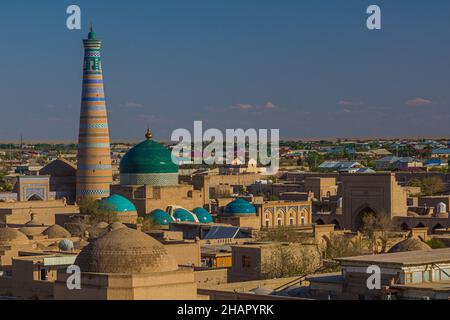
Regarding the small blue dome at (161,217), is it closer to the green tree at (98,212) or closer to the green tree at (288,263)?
the green tree at (98,212)

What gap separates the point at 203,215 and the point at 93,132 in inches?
296

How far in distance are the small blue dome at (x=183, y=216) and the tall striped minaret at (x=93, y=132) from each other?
6.31 metres

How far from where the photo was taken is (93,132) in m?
50.6

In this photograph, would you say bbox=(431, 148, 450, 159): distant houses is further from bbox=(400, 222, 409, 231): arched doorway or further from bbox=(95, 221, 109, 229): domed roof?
bbox=(95, 221, 109, 229): domed roof

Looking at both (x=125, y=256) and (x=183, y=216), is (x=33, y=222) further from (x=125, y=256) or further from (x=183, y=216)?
(x=125, y=256)

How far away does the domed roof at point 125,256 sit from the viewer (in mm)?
21531

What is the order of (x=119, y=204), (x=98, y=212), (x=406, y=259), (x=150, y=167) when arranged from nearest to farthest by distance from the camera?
(x=406, y=259)
(x=98, y=212)
(x=119, y=204)
(x=150, y=167)

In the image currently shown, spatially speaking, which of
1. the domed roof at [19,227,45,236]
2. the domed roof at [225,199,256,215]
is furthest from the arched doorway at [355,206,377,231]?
the domed roof at [19,227,45,236]

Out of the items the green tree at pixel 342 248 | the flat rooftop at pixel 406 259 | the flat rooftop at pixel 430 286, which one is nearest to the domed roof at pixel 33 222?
the green tree at pixel 342 248

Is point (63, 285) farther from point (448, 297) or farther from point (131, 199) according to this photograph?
point (131, 199)

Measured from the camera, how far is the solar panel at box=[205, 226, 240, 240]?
38812mm

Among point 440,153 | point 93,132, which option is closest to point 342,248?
point 93,132
